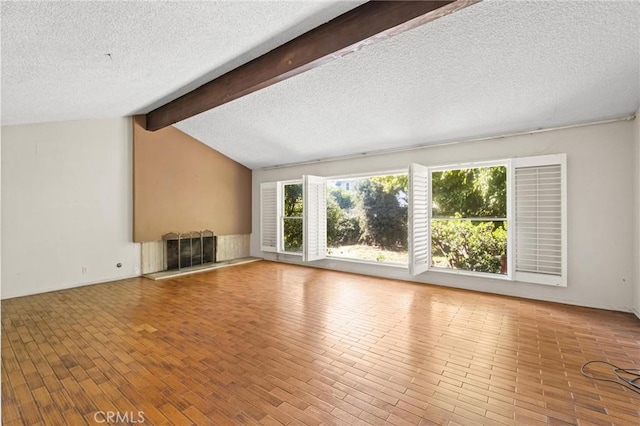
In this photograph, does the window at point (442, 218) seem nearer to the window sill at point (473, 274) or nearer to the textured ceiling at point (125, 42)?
the window sill at point (473, 274)

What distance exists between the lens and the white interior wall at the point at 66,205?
418 cm

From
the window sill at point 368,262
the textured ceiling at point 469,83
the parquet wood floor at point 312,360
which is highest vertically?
the textured ceiling at point 469,83

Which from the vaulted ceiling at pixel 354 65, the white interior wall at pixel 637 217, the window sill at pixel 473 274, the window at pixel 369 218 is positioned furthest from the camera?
the window at pixel 369 218

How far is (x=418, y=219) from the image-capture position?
4523 millimetres

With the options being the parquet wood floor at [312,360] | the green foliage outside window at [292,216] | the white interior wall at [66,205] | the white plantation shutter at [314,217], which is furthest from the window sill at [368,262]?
the white interior wall at [66,205]

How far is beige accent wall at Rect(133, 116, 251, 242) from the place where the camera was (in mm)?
5508

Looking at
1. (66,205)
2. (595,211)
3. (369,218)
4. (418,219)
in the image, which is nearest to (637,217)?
(595,211)

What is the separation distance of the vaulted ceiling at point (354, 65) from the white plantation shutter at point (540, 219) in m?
0.59

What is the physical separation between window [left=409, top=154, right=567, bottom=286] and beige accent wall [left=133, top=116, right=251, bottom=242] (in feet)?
14.9

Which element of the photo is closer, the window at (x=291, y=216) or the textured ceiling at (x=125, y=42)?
the textured ceiling at (x=125, y=42)

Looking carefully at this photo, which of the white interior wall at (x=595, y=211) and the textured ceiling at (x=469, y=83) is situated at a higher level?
the textured ceiling at (x=469, y=83)

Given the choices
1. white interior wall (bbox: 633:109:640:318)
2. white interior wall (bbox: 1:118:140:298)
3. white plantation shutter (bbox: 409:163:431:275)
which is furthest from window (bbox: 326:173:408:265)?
white interior wall (bbox: 1:118:140:298)

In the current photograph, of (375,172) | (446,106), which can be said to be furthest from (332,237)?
(446,106)

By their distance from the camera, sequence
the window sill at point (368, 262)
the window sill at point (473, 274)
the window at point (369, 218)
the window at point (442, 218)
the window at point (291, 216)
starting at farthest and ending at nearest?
1. the window at point (291, 216)
2. the window at point (369, 218)
3. the window sill at point (368, 262)
4. the window sill at point (473, 274)
5. the window at point (442, 218)
